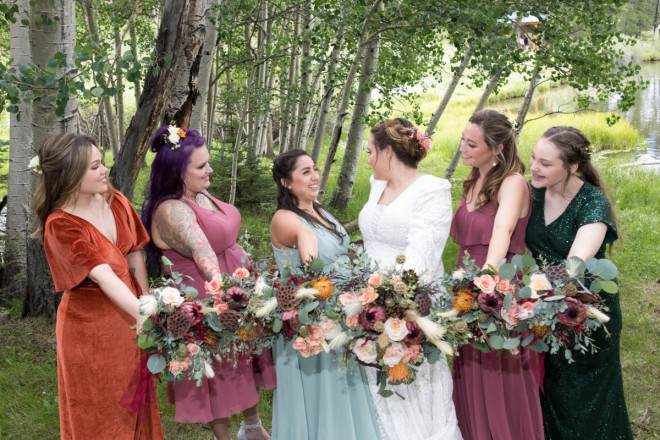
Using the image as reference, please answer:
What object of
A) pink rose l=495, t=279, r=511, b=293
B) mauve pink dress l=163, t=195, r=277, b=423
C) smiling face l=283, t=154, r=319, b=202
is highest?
smiling face l=283, t=154, r=319, b=202

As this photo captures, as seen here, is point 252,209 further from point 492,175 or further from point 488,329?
point 488,329

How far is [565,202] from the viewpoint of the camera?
134 inches

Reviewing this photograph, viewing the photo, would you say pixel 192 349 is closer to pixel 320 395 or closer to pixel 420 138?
pixel 320 395

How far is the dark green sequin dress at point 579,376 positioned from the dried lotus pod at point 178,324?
1976 mm

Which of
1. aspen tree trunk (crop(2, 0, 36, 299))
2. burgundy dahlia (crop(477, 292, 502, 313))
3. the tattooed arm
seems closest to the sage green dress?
the tattooed arm

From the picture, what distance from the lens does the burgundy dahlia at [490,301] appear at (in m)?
2.69

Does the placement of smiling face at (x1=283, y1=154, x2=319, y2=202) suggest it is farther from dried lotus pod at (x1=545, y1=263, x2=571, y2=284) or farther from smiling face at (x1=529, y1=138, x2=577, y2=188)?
dried lotus pod at (x1=545, y1=263, x2=571, y2=284)

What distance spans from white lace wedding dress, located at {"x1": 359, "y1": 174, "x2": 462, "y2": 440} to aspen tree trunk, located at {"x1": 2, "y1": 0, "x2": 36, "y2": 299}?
3.51m

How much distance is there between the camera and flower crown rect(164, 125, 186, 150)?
3.47m

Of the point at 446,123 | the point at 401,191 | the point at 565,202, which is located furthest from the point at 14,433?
the point at 446,123

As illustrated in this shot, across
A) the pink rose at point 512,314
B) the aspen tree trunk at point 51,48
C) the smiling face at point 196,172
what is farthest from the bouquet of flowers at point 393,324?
the aspen tree trunk at point 51,48

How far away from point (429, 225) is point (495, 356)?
2.91 ft

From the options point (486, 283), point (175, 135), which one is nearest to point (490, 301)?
point (486, 283)

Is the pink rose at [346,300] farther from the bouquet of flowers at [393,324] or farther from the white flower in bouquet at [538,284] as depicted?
the white flower in bouquet at [538,284]
